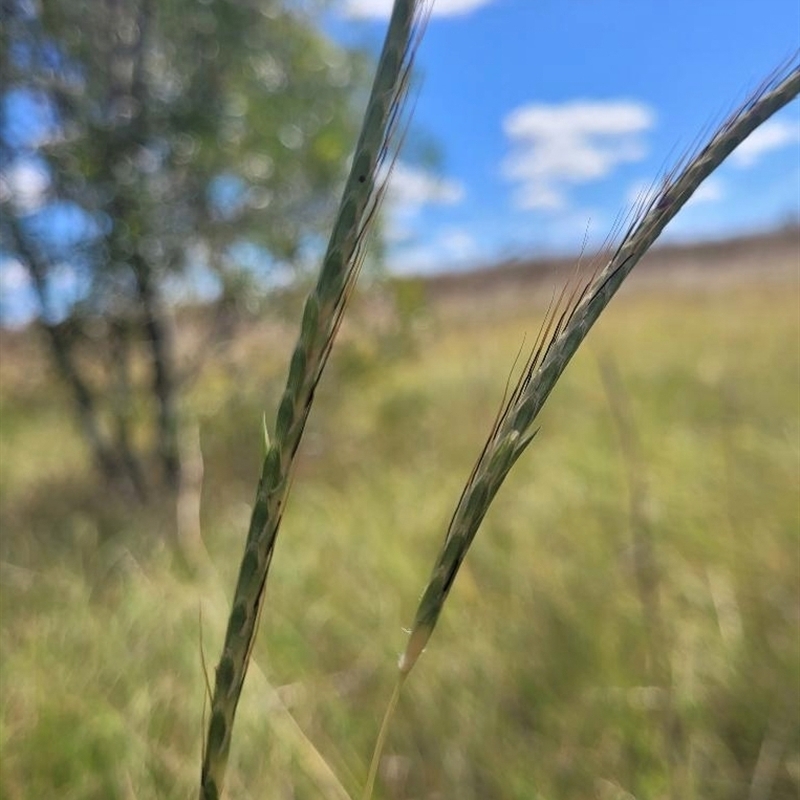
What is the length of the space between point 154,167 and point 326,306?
268 cm

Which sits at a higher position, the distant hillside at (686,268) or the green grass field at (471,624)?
the distant hillside at (686,268)

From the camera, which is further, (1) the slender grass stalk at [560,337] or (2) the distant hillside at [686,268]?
(2) the distant hillside at [686,268]

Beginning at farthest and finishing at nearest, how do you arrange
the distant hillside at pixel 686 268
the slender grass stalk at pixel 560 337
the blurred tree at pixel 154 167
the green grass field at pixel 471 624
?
the distant hillside at pixel 686 268 → the blurred tree at pixel 154 167 → the green grass field at pixel 471 624 → the slender grass stalk at pixel 560 337

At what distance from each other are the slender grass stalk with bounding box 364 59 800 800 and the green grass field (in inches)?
5.9

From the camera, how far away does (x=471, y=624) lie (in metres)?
1.69

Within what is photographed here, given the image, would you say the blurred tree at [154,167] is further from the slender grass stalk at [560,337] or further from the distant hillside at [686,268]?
the slender grass stalk at [560,337]

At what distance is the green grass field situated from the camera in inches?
49.9

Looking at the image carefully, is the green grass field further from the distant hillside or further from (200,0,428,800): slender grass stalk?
the distant hillside

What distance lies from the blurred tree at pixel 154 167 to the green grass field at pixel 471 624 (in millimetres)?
313

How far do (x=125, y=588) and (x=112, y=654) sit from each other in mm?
536

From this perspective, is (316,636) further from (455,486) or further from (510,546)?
(455,486)

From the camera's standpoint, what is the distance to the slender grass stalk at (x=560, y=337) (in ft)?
1.48

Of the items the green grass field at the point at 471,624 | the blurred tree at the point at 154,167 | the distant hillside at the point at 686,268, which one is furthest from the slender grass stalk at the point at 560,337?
the blurred tree at the point at 154,167

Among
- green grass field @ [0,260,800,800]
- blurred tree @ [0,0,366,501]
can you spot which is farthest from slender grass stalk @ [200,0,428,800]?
blurred tree @ [0,0,366,501]
